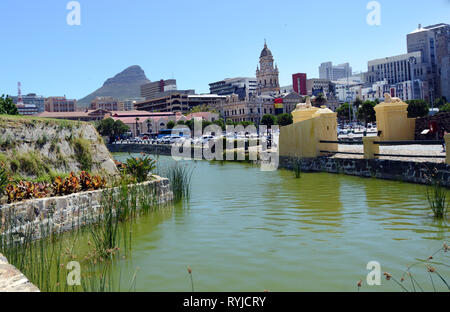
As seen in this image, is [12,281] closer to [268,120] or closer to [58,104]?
[268,120]

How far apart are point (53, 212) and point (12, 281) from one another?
3401mm

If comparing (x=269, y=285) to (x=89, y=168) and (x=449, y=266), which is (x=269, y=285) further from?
(x=89, y=168)

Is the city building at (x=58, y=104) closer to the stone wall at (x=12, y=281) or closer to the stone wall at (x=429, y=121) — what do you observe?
the stone wall at (x=429, y=121)

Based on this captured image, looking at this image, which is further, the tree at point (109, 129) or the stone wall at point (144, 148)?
the tree at point (109, 129)

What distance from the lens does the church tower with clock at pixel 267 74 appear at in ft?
402

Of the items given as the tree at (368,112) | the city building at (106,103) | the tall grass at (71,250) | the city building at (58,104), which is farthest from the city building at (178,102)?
the tall grass at (71,250)

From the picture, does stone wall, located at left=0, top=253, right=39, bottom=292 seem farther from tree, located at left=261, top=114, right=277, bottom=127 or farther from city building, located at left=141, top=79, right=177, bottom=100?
city building, located at left=141, top=79, right=177, bottom=100

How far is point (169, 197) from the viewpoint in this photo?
969 centimetres

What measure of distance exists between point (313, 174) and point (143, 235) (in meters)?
9.27

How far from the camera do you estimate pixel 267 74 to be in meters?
123

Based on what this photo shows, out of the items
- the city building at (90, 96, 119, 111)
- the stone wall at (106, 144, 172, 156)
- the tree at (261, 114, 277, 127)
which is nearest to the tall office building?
the tree at (261, 114, 277, 127)

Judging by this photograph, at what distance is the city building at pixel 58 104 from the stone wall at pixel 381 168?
157504 millimetres
